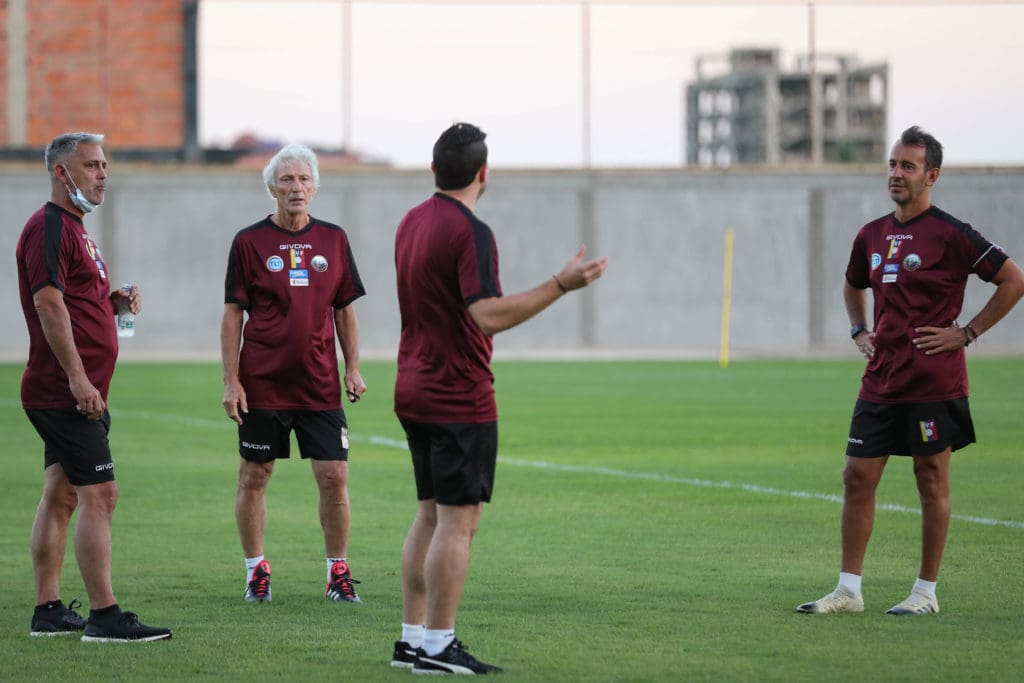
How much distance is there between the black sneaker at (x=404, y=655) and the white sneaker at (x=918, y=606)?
2.34 metres

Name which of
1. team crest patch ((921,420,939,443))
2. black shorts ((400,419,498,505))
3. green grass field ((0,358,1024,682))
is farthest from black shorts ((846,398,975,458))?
black shorts ((400,419,498,505))

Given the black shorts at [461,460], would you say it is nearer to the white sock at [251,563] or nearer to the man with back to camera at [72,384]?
the man with back to camera at [72,384]

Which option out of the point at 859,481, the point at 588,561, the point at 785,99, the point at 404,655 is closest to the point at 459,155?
the point at 404,655

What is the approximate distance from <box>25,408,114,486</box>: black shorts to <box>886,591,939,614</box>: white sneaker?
11.6 ft

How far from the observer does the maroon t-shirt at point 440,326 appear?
5820 mm

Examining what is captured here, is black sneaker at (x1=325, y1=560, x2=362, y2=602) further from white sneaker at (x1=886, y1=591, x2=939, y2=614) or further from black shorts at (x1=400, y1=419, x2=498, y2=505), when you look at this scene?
white sneaker at (x1=886, y1=591, x2=939, y2=614)

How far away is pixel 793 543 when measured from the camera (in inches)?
361

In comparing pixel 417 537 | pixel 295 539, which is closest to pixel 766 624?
pixel 417 537

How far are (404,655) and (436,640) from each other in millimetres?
239

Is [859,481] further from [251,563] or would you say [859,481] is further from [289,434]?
[251,563]

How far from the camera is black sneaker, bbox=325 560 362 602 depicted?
7570 millimetres

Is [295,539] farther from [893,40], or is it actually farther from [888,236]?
[893,40]

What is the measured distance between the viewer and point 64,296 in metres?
6.70

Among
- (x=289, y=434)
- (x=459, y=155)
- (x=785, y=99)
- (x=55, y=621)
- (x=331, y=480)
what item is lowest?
(x=55, y=621)
